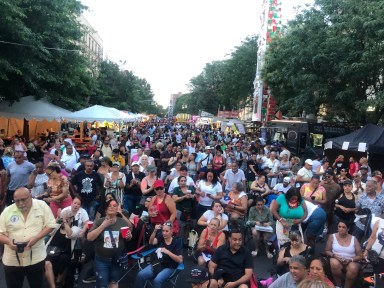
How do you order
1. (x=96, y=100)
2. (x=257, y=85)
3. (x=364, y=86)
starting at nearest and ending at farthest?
(x=364, y=86)
(x=96, y=100)
(x=257, y=85)

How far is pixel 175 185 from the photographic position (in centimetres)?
847

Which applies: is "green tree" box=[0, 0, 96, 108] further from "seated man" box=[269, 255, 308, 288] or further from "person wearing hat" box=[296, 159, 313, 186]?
"seated man" box=[269, 255, 308, 288]

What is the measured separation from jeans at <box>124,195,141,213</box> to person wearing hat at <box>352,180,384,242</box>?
4.38 metres

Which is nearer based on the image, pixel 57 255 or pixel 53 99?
pixel 57 255

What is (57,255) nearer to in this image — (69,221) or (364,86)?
(69,221)

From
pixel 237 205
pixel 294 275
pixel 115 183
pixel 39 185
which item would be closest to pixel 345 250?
pixel 294 275

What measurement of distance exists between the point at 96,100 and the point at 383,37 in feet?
88.8

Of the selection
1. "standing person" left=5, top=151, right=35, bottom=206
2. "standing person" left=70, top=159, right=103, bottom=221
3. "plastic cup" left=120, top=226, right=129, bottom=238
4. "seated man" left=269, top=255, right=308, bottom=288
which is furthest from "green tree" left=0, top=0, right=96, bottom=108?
"seated man" left=269, top=255, right=308, bottom=288

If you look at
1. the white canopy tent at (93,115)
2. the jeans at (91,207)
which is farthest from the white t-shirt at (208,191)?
the white canopy tent at (93,115)

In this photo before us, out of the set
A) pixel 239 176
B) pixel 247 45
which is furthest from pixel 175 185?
pixel 247 45

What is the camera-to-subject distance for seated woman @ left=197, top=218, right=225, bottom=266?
6.22 m

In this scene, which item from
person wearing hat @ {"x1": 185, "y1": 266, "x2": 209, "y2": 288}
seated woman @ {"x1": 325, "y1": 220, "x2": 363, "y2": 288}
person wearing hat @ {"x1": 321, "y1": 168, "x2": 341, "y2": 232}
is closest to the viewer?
person wearing hat @ {"x1": 185, "y1": 266, "x2": 209, "y2": 288}

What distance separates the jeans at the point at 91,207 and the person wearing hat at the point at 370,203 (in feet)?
16.5

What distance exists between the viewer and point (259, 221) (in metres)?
7.90
